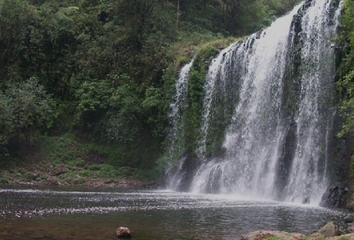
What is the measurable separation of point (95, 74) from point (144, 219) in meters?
22.2

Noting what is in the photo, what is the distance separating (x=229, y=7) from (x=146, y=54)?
1399 centimetres

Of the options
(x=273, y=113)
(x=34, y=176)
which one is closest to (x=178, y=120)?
(x=273, y=113)

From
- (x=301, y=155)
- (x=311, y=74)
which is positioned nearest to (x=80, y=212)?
(x=301, y=155)

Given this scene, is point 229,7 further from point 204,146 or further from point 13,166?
point 13,166

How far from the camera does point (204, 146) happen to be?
78.3 feet

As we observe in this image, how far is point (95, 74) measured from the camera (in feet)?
102

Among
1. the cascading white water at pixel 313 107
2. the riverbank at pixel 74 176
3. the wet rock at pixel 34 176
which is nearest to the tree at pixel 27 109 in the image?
the riverbank at pixel 74 176

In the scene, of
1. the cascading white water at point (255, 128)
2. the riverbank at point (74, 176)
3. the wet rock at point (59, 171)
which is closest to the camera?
the cascading white water at point (255, 128)

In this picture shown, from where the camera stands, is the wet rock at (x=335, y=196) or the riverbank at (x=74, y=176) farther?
the riverbank at (x=74, y=176)

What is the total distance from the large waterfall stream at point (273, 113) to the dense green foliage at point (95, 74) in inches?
63.7

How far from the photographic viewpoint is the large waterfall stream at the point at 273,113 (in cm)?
1762

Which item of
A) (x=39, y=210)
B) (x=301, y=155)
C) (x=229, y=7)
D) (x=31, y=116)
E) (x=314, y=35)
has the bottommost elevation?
(x=39, y=210)

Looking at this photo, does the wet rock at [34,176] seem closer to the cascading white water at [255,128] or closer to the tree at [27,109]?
the tree at [27,109]

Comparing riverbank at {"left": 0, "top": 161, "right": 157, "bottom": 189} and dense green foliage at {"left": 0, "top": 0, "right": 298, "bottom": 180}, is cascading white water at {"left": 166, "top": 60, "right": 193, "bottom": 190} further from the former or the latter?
riverbank at {"left": 0, "top": 161, "right": 157, "bottom": 189}
